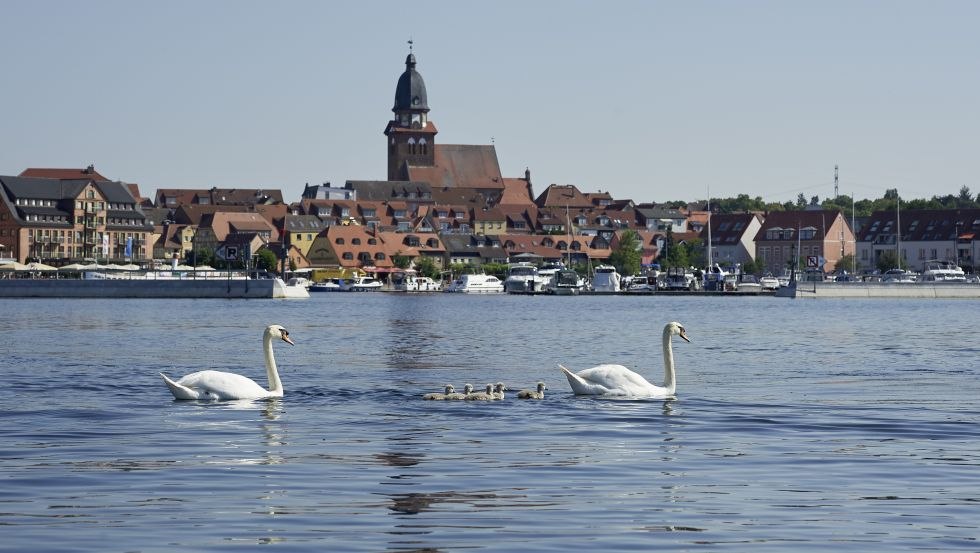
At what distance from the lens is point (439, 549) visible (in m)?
13.3

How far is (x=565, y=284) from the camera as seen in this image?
18150cm

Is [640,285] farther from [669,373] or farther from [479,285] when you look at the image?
[669,373]

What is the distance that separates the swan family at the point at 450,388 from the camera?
26.4 metres

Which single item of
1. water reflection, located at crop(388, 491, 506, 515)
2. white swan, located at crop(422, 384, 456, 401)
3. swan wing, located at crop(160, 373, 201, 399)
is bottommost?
water reflection, located at crop(388, 491, 506, 515)

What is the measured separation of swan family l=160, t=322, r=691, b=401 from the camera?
1040 inches

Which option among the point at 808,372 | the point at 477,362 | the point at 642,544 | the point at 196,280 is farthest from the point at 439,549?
the point at 196,280

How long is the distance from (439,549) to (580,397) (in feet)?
48.8

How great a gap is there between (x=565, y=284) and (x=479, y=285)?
1568 centimetres

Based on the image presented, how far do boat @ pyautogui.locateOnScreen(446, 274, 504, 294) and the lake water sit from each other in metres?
152

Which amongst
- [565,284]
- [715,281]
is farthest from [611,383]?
[715,281]

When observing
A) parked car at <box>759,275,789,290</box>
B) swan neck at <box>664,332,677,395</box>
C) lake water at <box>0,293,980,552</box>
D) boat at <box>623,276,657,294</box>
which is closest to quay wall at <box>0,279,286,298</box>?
boat at <box>623,276,657,294</box>

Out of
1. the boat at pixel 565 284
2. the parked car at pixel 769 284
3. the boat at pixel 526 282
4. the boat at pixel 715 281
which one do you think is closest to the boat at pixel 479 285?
the boat at pixel 526 282

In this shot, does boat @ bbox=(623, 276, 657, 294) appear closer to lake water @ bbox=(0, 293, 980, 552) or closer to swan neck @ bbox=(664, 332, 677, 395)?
lake water @ bbox=(0, 293, 980, 552)

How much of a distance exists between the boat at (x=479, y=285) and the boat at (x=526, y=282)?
3.74 metres
